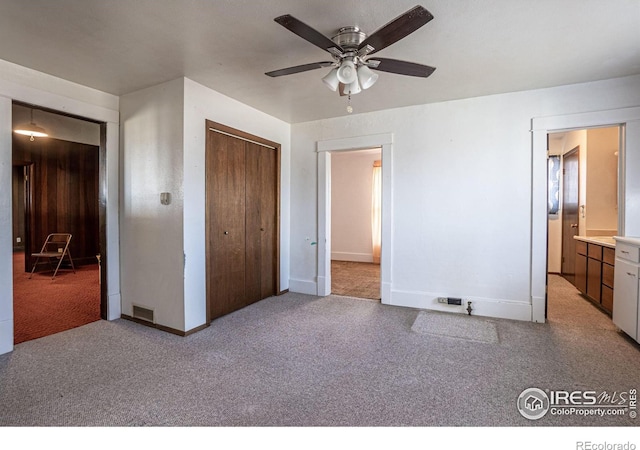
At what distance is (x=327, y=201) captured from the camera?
178 inches

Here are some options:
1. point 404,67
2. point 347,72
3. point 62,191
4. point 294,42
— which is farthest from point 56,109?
point 62,191

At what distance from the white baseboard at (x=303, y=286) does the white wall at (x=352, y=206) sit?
10.9 feet

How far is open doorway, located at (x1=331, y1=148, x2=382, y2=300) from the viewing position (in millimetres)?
7445

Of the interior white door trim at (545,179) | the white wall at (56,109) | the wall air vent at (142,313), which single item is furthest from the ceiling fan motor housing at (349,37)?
the wall air vent at (142,313)

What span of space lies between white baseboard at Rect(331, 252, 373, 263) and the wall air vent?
513 cm

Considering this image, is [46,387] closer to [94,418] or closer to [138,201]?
[94,418]

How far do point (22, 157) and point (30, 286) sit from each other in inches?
116

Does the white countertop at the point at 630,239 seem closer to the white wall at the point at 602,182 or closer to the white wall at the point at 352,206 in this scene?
the white wall at the point at 602,182

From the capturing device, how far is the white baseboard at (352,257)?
767cm

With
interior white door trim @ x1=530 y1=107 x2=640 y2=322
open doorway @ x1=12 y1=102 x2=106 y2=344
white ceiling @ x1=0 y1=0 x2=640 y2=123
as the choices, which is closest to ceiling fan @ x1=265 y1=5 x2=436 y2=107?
white ceiling @ x1=0 y1=0 x2=640 y2=123

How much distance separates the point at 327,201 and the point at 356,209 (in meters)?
3.40

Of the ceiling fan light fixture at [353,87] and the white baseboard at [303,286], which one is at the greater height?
the ceiling fan light fixture at [353,87]

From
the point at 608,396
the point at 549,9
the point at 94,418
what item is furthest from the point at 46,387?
the point at 549,9

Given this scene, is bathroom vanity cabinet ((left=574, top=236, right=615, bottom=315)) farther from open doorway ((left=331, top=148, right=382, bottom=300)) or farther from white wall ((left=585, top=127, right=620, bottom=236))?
open doorway ((left=331, top=148, right=382, bottom=300))
